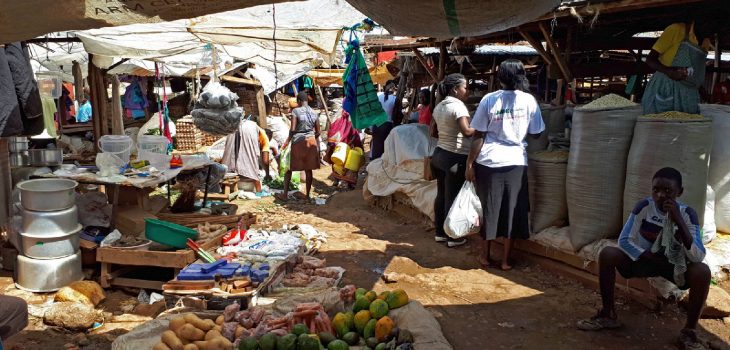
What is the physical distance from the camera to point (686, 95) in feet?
15.5

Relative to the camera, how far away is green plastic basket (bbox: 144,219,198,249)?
5180 millimetres

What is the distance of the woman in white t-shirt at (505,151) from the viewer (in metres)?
5.05

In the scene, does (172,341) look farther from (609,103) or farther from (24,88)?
(609,103)

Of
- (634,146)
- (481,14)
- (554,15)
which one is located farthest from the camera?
(554,15)

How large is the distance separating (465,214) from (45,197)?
3796 mm

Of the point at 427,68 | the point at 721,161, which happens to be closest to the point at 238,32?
the point at 427,68

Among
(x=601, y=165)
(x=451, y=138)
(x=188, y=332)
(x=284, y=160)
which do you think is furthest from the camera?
(x=284, y=160)

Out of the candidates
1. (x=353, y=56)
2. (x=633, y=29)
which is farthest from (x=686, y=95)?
(x=353, y=56)

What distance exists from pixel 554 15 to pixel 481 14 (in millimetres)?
3741

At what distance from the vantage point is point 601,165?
15.5ft

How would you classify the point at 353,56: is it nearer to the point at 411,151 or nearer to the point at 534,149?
the point at 411,151

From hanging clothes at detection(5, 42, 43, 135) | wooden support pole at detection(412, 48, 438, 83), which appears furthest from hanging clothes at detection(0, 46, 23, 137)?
wooden support pole at detection(412, 48, 438, 83)

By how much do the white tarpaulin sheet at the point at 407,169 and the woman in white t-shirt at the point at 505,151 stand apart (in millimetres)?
1668

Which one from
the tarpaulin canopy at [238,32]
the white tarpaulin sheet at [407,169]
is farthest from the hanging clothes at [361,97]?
the tarpaulin canopy at [238,32]
